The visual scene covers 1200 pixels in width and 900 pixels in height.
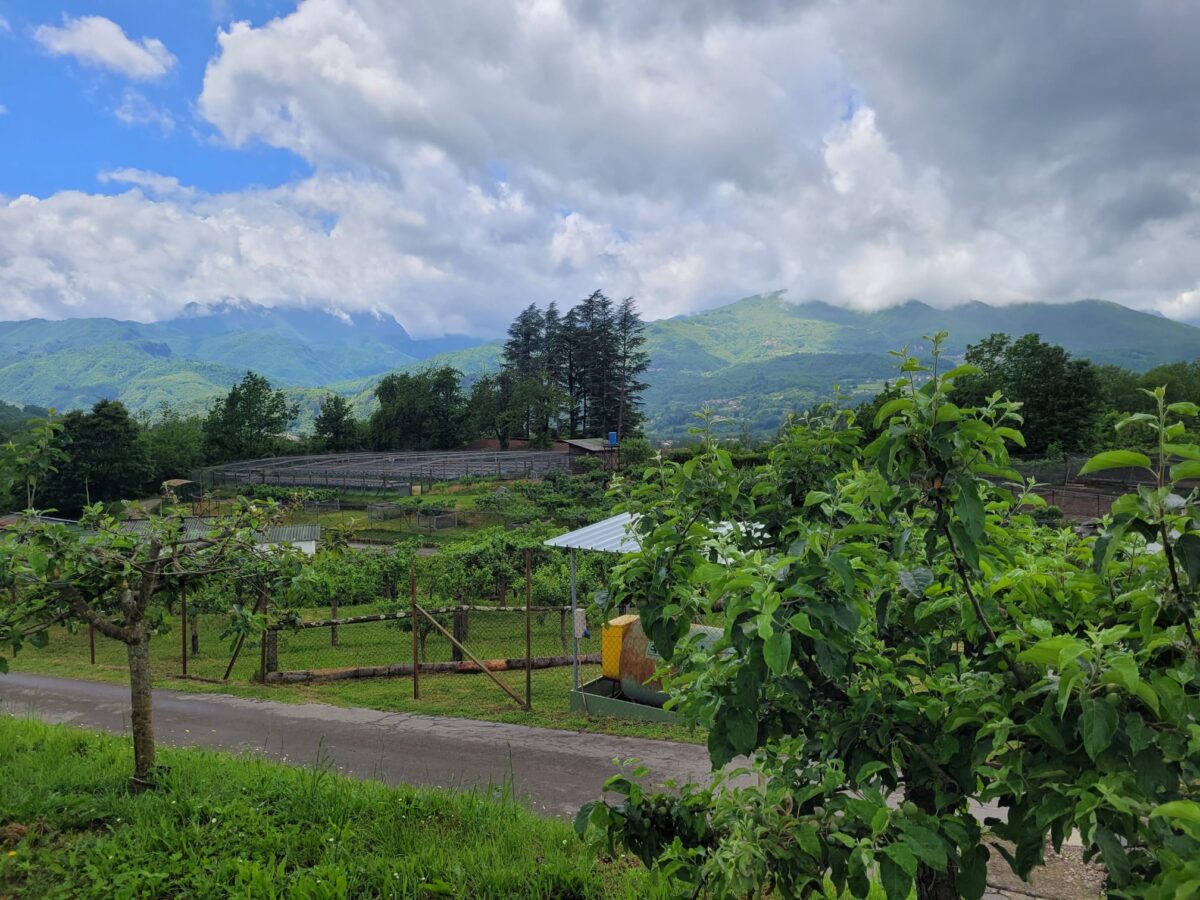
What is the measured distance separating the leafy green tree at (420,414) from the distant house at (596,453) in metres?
16.3

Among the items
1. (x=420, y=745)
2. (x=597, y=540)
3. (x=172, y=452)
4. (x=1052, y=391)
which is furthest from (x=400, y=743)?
(x=172, y=452)

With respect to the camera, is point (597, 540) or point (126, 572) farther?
point (597, 540)

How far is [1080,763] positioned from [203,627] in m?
22.6

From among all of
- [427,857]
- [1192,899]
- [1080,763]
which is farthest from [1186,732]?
[427,857]

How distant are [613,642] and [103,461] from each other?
53434mm

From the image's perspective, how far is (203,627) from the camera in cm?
2012

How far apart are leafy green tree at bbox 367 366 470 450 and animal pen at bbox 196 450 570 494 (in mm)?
→ 14952

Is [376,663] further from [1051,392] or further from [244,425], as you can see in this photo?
[244,425]

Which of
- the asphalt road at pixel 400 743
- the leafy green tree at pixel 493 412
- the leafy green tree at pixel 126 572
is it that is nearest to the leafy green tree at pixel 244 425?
the leafy green tree at pixel 493 412

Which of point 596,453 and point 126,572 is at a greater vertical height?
point 596,453

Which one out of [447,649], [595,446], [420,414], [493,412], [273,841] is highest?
[493,412]

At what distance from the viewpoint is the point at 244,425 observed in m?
63.2

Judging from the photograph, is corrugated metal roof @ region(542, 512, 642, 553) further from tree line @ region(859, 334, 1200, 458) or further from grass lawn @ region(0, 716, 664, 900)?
tree line @ region(859, 334, 1200, 458)

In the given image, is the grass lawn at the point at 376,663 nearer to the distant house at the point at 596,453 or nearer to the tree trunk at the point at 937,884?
the tree trunk at the point at 937,884
